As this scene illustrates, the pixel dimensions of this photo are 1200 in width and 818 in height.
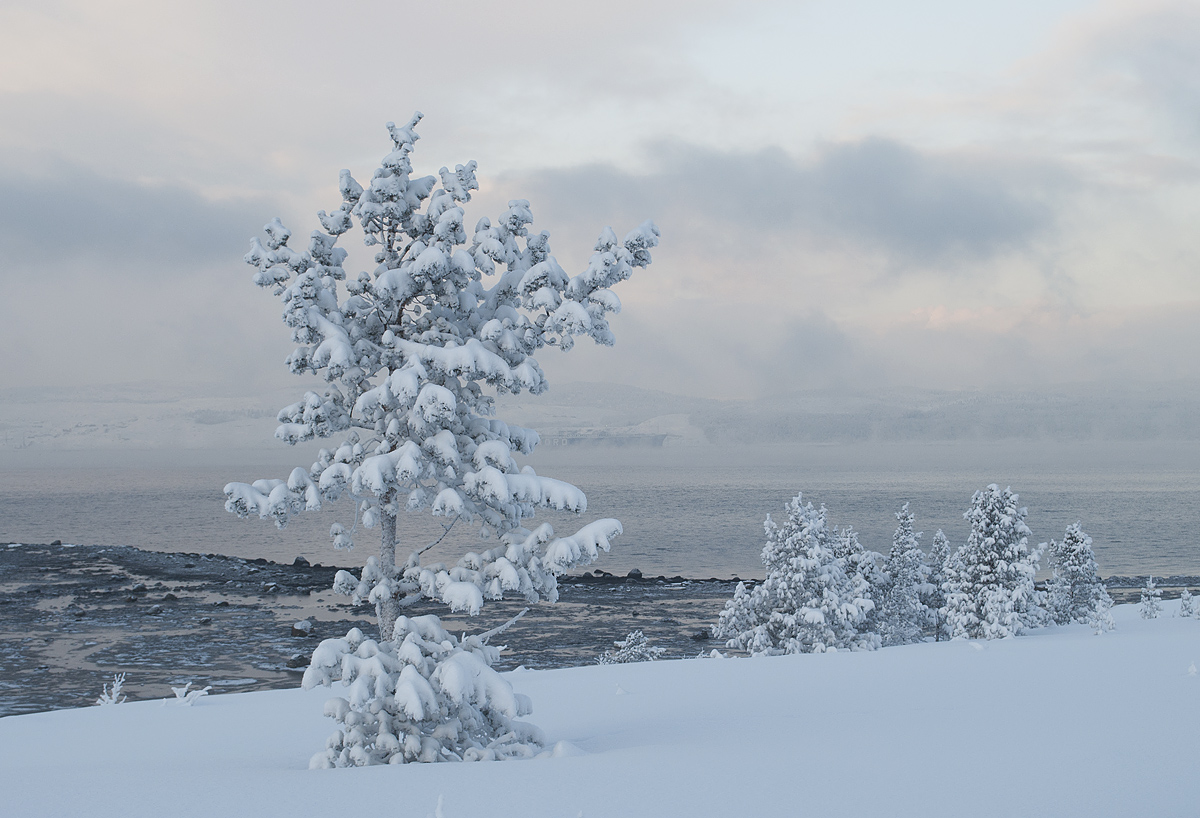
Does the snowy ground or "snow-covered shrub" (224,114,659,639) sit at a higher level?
"snow-covered shrub" (224,114,659,639)

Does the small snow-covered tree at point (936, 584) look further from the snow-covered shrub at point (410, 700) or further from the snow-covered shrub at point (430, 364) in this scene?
the snow-covered shrub at point (410, 700)

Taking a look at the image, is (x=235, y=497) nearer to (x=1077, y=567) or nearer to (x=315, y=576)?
(x=1077, y=567)

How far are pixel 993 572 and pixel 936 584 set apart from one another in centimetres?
1034

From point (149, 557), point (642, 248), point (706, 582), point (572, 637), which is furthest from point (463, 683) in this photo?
point (149, 557)

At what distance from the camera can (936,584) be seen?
1606 inches

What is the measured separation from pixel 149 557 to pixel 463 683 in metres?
73.3

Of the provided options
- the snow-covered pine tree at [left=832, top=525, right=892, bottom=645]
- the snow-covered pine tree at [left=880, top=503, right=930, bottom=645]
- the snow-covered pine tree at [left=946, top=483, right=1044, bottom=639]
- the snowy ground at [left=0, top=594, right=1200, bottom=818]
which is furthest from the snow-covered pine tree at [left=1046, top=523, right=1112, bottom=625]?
the snowy ground at [left=0, top=594, right=1200, bottom=818]

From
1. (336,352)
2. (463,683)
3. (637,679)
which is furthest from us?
(637,679)

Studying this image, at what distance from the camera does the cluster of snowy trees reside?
2692 centimetres

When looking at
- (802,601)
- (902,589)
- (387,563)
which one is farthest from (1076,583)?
(387,563)

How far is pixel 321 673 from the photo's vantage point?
839 centimetres

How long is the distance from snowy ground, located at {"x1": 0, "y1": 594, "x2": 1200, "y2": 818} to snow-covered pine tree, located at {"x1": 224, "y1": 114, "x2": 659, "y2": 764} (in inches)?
52.2

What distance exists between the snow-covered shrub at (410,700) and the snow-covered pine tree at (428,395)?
3cm

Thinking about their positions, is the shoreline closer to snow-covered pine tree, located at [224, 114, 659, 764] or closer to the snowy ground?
the snowy ground
